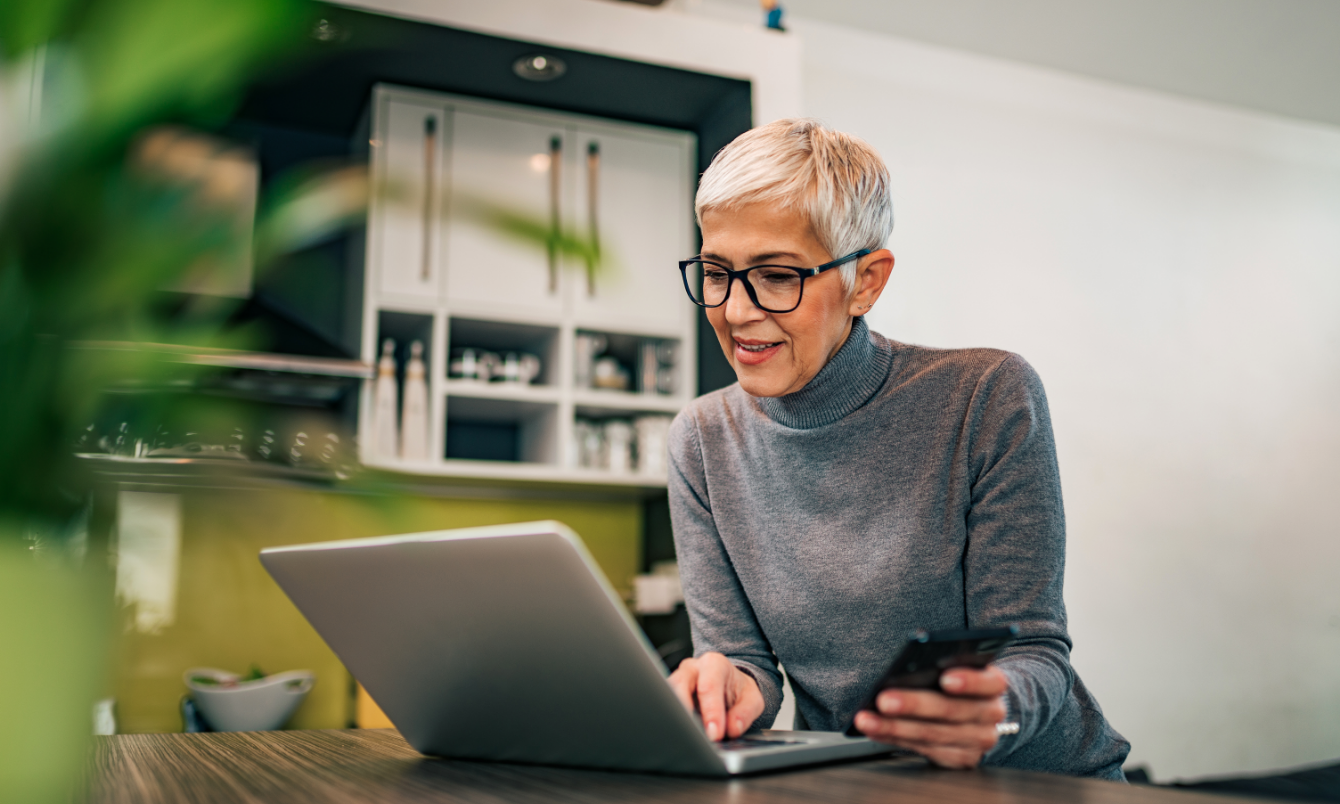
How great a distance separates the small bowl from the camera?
2.39m

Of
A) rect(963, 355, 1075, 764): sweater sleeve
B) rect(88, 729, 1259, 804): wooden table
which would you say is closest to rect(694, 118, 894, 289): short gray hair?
rect(963, 355, 1075, 764): sweater sleeve

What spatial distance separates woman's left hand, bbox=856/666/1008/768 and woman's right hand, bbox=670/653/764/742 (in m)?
0.15

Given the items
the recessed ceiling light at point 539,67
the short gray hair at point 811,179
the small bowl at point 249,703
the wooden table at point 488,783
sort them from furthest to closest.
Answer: the recessed ceiling light at point 539,67, the small bowl at point 249,703, the short gray hair at point 811,179, the wooden table at point 488,783

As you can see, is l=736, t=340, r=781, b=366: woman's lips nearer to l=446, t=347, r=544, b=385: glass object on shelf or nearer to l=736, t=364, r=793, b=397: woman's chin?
l=736, t=364, r=793, b=397: woman's chin

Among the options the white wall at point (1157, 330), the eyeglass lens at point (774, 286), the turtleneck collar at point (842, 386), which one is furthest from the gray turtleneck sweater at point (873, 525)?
the white wall at point (1157, 330)

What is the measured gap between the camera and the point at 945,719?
2.32ft

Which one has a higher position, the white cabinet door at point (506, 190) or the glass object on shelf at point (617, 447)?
the white cabinet door at point (506, 190)

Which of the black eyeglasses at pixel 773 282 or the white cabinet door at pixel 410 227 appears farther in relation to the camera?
the white cabinet door at pixel 410 227

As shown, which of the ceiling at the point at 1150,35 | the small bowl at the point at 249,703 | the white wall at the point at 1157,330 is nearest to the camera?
the small bowl at the point at 249,703

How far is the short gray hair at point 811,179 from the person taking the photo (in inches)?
46.0

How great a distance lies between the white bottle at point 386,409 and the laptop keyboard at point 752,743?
201 centimetres

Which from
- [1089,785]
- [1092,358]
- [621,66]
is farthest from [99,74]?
[1092,358]

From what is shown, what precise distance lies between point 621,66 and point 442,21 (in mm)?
474

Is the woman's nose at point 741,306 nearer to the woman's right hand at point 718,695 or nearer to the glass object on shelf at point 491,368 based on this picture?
the woman's right hand at point 718,695
